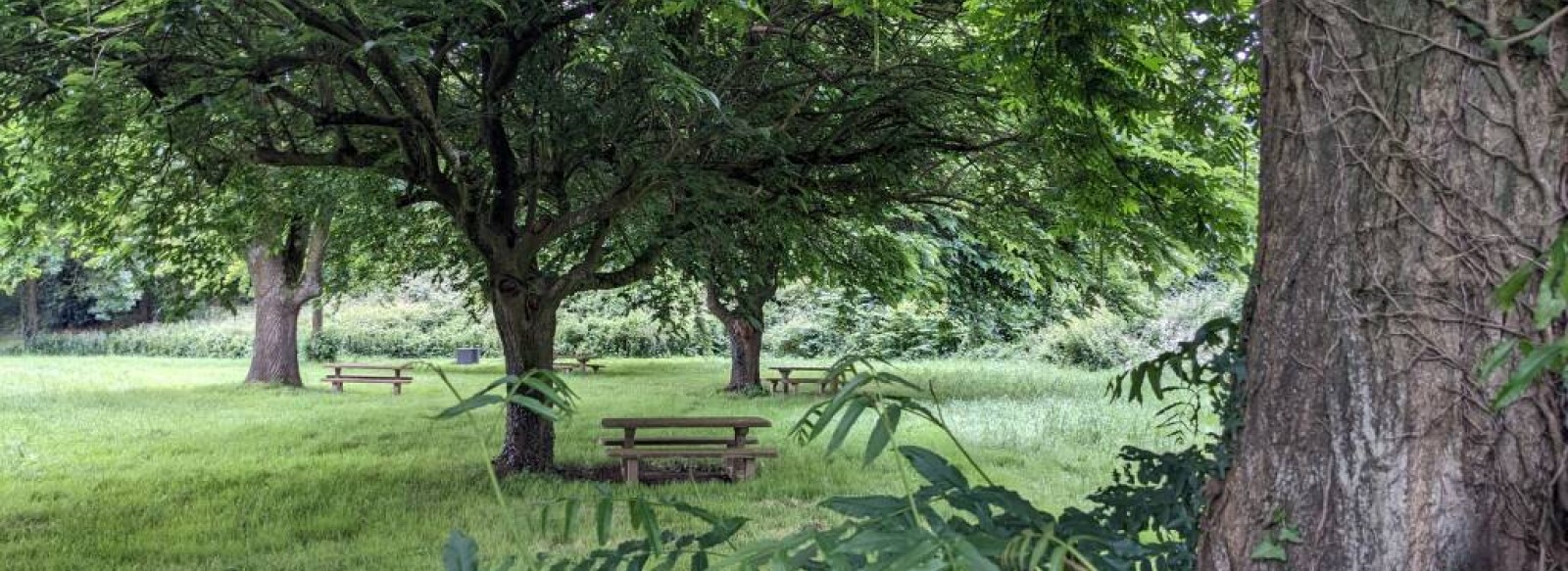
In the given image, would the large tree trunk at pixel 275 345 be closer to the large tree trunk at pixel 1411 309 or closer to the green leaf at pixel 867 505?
the green leaf at pixel 867 505

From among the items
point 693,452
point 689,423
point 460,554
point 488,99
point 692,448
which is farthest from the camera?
point 689,423

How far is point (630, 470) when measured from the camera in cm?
841

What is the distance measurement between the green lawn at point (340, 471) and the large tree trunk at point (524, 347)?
392mm

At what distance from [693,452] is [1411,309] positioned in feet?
24.7

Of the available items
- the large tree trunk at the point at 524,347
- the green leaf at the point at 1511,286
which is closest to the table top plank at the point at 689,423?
the large tree trunk at the point at 524,347

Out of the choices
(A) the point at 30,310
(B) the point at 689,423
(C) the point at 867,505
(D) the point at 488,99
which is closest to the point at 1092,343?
(B) the point at 689,423

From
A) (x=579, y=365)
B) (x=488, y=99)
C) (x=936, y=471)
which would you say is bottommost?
(x=579, y=365)

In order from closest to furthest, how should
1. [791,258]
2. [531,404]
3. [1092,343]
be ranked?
[531,404], [791,258], [1092,343]

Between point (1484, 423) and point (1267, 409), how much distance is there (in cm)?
25

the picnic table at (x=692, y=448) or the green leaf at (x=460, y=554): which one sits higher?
the green leaf at (x=460, y=554)

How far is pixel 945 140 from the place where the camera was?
656 centimetres

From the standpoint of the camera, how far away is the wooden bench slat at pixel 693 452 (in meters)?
8.37

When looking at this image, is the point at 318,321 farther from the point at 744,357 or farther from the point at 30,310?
the point at 744,357

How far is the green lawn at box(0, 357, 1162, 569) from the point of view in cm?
592
